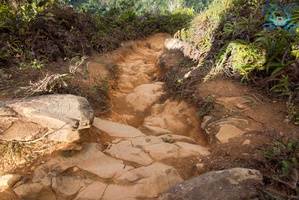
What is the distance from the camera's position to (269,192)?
3.78 ft

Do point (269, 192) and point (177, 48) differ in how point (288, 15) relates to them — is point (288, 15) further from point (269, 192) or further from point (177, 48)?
point (269, 192)

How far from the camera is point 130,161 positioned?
6.10ft

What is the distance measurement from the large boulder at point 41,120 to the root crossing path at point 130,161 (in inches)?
10.9

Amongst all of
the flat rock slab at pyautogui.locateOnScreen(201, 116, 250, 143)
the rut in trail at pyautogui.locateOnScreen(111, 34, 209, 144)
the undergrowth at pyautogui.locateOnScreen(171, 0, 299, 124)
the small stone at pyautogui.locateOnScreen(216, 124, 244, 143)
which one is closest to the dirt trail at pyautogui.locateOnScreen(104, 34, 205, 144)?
the rut in trail at pyautogui.locateOnScreen(111, 34, 209, 144)

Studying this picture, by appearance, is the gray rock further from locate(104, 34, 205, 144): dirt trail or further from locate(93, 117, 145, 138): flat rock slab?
locate(93, 117, 145, 138): flat rock slab

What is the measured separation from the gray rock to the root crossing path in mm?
308

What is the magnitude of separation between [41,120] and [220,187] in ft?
5.90

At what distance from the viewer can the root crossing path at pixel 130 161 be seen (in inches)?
58.2

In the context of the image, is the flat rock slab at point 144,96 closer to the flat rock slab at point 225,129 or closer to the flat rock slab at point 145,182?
the flat rock slab at point 225,129

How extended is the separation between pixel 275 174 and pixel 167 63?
12.0 ft

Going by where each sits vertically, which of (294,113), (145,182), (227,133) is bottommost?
(145,182)

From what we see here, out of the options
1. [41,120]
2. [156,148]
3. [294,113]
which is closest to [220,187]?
[156,148]

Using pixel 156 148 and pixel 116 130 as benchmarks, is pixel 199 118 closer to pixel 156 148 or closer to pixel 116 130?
pixel 156 148

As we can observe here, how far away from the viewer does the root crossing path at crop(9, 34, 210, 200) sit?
4.85ft
